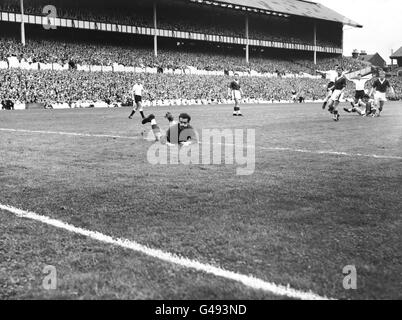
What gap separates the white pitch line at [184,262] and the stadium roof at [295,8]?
5753 cm

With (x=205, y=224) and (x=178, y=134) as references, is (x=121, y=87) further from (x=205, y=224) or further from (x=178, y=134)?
(x=205, y=224)

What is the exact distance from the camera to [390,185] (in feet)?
22.8

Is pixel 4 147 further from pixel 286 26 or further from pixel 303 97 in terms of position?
pixel 286 26

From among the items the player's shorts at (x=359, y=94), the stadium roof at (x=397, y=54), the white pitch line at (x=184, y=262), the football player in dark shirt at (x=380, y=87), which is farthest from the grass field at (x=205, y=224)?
the stadium roof at (x=397, y=54)

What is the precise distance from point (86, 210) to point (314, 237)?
2.56 meters

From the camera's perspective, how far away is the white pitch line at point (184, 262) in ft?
11.3

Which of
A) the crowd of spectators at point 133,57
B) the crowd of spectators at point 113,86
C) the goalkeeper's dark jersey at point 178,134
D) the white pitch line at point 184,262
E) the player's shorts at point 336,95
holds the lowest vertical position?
the white pitch line at point 184,262

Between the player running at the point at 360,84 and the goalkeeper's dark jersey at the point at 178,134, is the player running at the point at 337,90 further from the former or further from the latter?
the goalkeeper's dark jersey at the point at 178,134

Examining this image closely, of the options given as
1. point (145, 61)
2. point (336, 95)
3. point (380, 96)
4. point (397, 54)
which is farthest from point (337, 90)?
point (397, 54)

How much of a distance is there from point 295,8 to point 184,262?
7649 centimetres

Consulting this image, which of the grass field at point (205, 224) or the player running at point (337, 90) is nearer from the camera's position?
the grass field at point (205, 224)

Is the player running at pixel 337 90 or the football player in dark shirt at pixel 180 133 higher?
the player running at pixel 337 90

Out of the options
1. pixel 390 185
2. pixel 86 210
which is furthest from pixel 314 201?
pixel 86 210

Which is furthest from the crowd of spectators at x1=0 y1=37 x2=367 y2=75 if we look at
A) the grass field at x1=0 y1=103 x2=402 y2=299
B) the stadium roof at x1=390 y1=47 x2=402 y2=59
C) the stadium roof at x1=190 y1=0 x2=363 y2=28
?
the grass field at x1=0 y1=103 x2=402 y2=299
